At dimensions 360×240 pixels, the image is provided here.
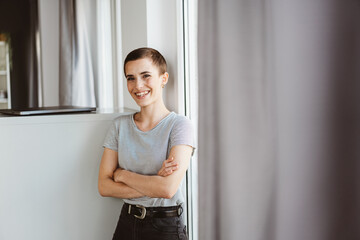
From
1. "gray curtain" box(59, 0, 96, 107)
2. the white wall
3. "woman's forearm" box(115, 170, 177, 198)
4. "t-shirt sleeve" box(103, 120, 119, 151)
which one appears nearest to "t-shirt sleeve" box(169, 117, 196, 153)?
"woman's forearm" box(115, 170, 177, 198)

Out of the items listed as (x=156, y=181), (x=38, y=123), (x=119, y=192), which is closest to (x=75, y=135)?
(x=38, y=123)

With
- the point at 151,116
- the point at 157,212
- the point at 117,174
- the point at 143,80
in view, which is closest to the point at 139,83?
the point at 143,80

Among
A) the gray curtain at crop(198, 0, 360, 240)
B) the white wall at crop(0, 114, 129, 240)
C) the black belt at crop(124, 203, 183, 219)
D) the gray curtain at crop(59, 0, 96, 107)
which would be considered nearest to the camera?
the gray curtain at crop(198, 0, 360, 240)

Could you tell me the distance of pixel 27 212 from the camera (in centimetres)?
154

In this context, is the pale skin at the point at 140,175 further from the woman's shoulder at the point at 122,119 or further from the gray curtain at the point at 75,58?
the gray curtain at the point at 75,58

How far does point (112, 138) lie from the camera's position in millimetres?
1510

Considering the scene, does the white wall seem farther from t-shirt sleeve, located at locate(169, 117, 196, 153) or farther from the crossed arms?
t-shirt sleeve, located at locate(169, 117, 196, 153)

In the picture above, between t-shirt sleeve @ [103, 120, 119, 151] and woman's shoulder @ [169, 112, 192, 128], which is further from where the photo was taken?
t-shirt sleeve @ [103, 120, 119, 151]

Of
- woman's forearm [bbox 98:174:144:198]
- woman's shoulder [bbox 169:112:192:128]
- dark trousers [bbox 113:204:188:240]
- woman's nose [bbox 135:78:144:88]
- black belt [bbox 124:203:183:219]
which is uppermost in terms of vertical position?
woman's nose [bbox 135:78:144:88]

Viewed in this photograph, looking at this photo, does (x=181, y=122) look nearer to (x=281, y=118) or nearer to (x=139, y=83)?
(x=139, y=83)

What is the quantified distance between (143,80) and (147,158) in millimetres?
287

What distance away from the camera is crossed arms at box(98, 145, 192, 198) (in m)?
1.29

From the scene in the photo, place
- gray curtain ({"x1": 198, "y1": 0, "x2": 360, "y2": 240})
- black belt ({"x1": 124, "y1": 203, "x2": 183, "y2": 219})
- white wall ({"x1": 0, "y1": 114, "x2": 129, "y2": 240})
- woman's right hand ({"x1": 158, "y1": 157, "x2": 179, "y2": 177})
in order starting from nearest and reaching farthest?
gray curtain ({"x1": 198, "y1": 0, "x2": 360, "y2": 240}), woman's right hand ({"x1": 158, "y1": 157, "x2": 179, "y2": 177}), black belt ({"x1": 124, "y1": 203, "x2": 183, "y2": 219}), white wall ({"x1": 0, "y1": 114, "x2": 129, "y2": 240})

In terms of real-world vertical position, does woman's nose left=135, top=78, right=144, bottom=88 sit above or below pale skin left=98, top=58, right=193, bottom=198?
above
